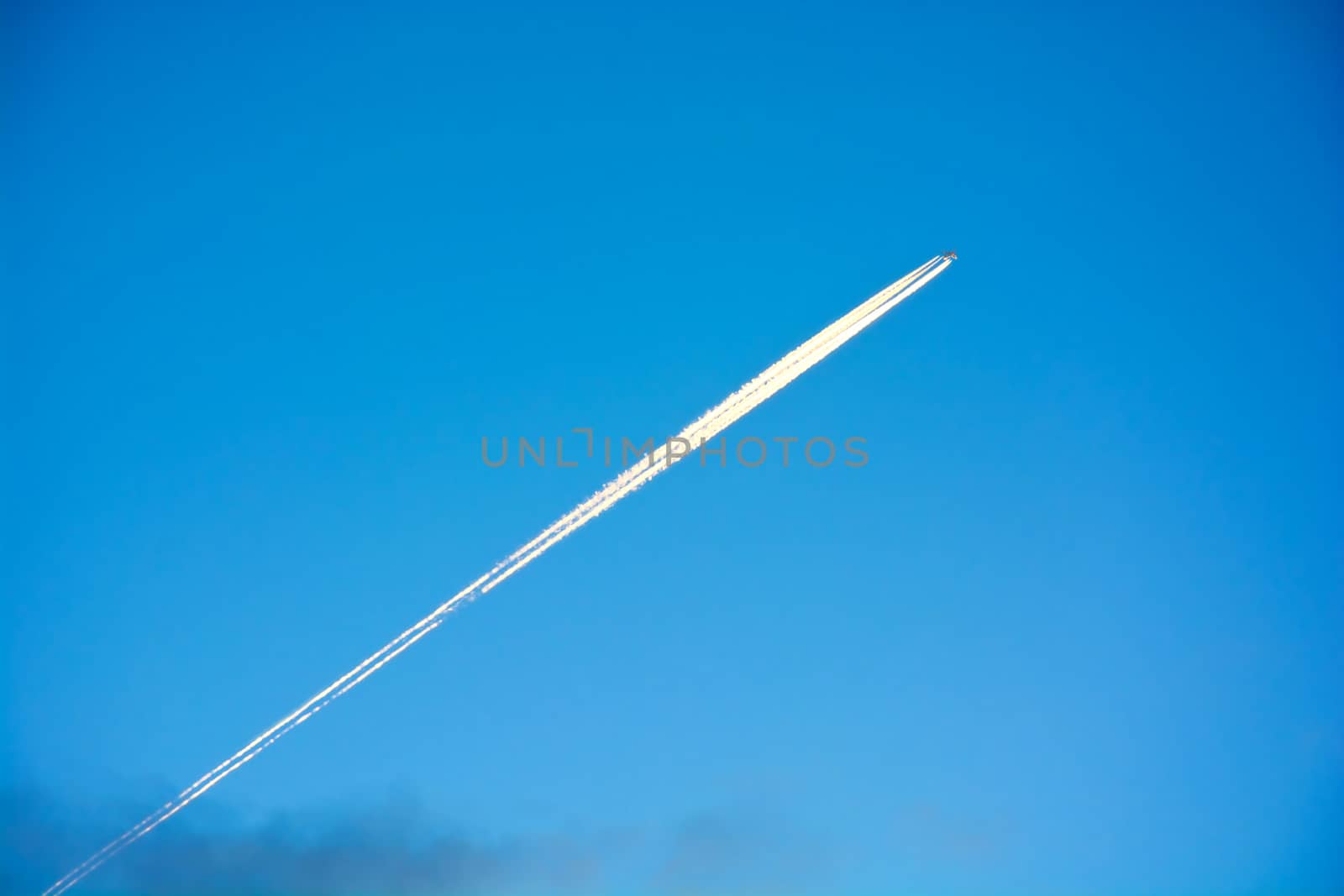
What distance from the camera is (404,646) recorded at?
17297 millimetres

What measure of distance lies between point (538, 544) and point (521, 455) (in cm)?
159

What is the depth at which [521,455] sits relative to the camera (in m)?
17.8

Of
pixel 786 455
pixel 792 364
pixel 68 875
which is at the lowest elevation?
pixel 68 875

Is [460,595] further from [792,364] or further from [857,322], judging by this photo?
[857,322]

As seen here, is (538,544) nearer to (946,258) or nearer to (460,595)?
(460,595)

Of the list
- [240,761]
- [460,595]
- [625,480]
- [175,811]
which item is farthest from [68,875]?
[625,480]

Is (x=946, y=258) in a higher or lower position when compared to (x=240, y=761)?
higher

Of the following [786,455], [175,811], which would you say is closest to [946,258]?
[786,455]

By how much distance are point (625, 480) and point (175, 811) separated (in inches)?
377

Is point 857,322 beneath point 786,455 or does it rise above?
above

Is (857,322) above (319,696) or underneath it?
above

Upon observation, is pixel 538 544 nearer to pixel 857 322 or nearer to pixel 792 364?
pixel 792 364

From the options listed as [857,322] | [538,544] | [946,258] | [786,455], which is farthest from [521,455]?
[946,258]

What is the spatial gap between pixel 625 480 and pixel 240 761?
810cm
